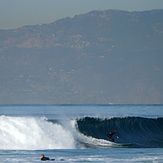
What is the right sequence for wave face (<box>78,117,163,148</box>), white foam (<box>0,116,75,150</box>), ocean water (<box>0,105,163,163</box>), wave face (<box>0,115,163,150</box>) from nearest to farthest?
1. ocean water (<box>0,105,163,163</box>)
2. white foam (<box>0,116,75,150</box>)
3. wave face (<box>0,115,163,150</box>)
4. wave face (<box>78,117,163,148</box>)

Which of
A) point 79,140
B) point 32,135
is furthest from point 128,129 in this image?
point 32,135

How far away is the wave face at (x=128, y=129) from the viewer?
33719 mm

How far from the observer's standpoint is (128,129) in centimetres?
3781

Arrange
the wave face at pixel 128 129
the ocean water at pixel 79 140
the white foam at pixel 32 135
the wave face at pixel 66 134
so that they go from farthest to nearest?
the wave face at pixel 128 129 < the wave face at pixel 66 134 < the white foam at pixel 32 135 < the ocean water at pixel 79 140

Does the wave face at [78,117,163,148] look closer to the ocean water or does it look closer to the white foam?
the ocean water

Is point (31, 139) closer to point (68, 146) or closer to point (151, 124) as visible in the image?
point (68, 146)

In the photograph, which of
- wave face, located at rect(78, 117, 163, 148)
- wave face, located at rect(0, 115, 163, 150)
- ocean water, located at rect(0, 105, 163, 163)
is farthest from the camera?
wave face, located at rect(78, 117, 163, 148)

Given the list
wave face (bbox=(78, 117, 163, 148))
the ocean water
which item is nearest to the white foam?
the ocean water

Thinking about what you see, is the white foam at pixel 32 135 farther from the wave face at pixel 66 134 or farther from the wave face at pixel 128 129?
the wave face at pixel 128 129

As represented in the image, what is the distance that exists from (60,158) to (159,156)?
4.62 m

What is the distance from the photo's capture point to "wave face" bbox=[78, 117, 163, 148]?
3372 centimetres

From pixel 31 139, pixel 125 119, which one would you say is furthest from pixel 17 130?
pixel 125 119

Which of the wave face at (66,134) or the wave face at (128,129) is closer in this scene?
the wave face at (66,134)

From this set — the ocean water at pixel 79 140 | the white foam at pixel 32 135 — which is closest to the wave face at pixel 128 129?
the ocean water at pixel 79 140
